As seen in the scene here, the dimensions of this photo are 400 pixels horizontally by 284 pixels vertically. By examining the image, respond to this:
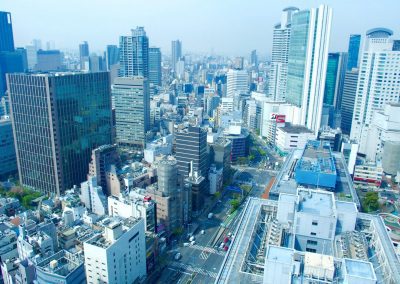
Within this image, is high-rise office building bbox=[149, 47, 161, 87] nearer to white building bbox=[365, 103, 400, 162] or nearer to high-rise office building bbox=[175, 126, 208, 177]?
high-rise office building bbox=[175, 126, 208, 177]

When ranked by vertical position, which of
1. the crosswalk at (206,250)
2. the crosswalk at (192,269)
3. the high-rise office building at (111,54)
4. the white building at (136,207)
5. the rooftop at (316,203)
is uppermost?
the high-rise office building at (111,54)

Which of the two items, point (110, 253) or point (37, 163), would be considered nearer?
point (110, 253)

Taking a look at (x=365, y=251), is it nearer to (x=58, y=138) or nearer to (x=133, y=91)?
(x=58, y=138)

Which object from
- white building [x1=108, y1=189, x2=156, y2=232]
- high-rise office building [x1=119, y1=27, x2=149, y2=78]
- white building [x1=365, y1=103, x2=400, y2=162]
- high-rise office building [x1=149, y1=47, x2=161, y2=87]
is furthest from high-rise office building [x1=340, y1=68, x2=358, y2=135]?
high-rise office building [x1=149, y1=47, x2=161, y2=87]

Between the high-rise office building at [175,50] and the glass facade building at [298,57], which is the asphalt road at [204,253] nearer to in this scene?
the glass facade building at [298,57]

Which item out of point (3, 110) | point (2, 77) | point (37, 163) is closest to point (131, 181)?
point (37, 163)

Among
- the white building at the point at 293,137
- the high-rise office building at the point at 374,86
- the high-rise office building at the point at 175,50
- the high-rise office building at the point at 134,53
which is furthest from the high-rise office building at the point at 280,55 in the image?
the high-rise office building at the point at 175,50
